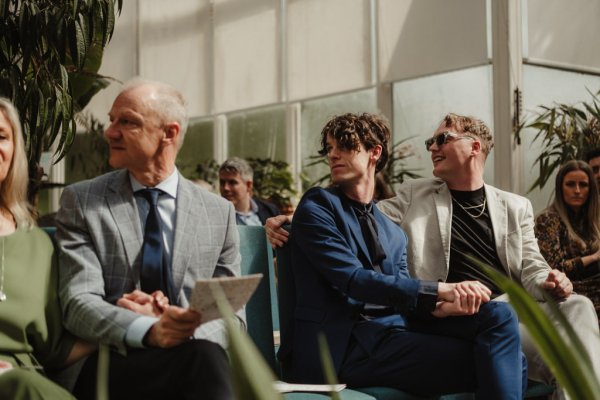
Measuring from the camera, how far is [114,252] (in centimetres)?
227

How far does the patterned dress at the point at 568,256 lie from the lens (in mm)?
4434

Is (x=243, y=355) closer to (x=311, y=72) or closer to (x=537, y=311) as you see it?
(x=537, y=311)

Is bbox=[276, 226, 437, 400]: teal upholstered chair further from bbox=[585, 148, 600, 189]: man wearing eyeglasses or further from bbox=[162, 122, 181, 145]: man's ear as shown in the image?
bbox=[585, 148, 600, 189]: man wearing eyeglasses

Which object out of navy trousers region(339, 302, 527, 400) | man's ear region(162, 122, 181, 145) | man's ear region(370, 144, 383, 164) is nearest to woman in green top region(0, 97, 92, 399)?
man's ear region(162, 122, 181, 145)

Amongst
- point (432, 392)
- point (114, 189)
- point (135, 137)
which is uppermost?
point (135, 137)

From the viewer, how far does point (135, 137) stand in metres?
2.37

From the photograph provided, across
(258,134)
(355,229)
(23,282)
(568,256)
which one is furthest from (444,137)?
(258,134)

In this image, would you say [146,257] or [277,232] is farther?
[277,232]

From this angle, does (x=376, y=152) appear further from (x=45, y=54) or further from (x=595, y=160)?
(x=595, y=160)

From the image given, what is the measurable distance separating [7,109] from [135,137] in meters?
0.34

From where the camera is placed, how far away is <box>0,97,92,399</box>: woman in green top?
212cm

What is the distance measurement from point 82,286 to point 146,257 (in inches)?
7.4

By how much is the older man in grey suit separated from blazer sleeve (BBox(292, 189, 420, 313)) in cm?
34

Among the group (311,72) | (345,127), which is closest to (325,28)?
(311,72)
